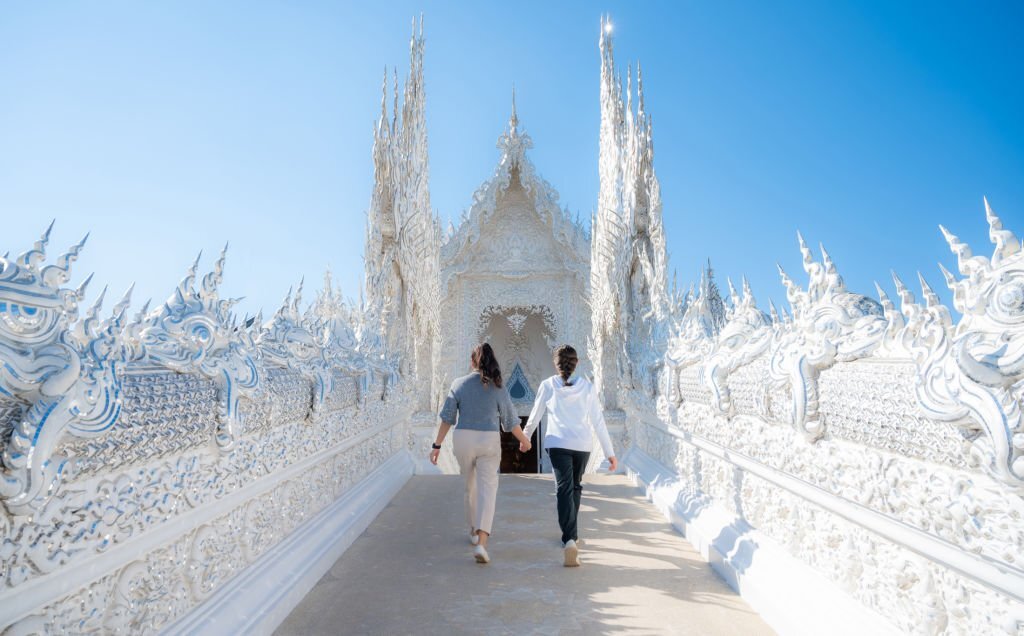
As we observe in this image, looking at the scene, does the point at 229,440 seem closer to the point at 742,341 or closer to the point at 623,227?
the point at 742,341

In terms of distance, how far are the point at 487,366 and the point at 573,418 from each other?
53 centimetres

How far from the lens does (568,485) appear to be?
301 centimetres

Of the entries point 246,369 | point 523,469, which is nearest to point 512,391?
point 523,469

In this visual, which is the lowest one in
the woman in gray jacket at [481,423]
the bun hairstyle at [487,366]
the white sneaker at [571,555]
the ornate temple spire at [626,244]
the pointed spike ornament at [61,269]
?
the white sneaker at [571,555]

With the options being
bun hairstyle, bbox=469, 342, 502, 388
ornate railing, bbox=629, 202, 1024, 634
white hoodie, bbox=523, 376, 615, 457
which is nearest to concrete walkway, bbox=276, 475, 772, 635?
ornate railing, bbox=629, 202, 1024, 634

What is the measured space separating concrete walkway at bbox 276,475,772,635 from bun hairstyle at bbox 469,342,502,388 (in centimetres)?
88

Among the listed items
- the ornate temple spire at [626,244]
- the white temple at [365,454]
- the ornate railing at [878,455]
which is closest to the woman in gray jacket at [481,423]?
the white temple at [365,454]

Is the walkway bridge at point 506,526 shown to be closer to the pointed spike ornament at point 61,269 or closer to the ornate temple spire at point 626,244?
the pointed spike ornament at point 61,269

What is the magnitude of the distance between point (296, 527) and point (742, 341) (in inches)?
89.0

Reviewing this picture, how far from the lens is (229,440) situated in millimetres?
1864

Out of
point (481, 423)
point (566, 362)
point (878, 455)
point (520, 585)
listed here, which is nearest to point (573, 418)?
point (566, 362)

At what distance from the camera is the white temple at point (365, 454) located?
1.17 m

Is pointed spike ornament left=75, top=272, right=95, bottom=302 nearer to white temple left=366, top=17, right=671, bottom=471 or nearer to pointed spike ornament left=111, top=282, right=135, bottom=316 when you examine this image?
pointed spike ornament left=111, top=282, right=135, bottom=316

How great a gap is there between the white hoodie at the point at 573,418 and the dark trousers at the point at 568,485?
0.05m
